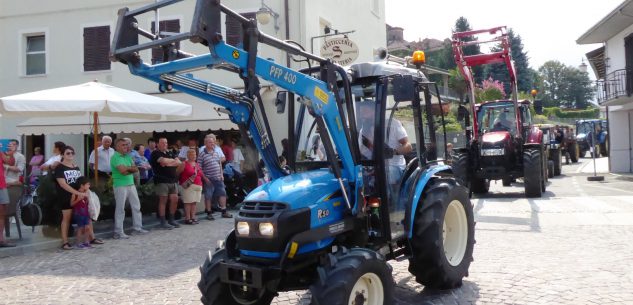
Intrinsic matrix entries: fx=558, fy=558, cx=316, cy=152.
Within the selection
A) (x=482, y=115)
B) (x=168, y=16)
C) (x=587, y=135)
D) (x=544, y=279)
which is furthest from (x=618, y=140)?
(x=544, y=279)

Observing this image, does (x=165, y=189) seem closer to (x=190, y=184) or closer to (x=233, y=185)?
(x=190, y=184)

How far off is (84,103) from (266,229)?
6.45 m

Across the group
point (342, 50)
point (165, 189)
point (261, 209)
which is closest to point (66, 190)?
point (165, 189)

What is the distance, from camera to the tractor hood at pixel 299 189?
161 inches

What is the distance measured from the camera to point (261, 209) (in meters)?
4.09

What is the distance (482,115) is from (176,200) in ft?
28.1

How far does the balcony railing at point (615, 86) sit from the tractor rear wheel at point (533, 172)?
8460 mm

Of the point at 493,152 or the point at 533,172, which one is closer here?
the point at 533,172

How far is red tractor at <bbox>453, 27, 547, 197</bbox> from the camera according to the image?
12586 millimetres

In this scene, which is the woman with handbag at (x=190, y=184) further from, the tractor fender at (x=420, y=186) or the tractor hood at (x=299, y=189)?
the tractor hood at (x=299, y=189)

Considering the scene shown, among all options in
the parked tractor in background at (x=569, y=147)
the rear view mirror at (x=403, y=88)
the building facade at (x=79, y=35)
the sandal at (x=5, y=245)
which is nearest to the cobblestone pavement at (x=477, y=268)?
→ the sandal at (x=5, y=245)

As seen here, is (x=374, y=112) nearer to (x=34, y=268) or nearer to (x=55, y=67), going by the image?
(x=34, y=268)

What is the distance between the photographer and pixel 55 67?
18297mm

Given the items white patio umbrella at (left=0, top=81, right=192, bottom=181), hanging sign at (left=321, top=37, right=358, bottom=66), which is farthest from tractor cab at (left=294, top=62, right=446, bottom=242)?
hanging sign at (left=321, top=37, right=358, bottom=66)
